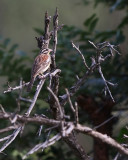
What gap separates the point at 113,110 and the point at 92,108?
489mm

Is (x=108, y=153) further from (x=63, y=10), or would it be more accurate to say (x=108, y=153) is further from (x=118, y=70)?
(x=63, y=10)

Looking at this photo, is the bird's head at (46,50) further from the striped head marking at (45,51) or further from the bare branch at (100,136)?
the bare branch at (100,136)

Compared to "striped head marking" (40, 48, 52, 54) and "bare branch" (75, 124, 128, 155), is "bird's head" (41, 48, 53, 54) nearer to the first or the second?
"striped head marking" (40, 48, 52, 54)

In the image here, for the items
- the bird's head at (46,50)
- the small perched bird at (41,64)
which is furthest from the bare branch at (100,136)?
the bird's head at (46,50)

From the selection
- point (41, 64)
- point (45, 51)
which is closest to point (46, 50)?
point (45, 51)

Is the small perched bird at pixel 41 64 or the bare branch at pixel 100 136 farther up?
the small perched bird at pixel 41 64

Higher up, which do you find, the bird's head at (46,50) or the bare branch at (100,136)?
the bird's head at (46,50)

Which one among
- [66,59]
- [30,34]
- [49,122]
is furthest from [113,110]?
[30,34]

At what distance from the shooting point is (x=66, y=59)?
5.79 metres

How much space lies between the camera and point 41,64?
410 centimetres

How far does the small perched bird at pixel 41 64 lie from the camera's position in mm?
3491

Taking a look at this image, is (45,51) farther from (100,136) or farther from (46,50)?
(100,136)

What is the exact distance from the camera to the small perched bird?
3.49 m

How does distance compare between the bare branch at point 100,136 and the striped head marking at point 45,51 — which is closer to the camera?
the bare branch at point 100,136
